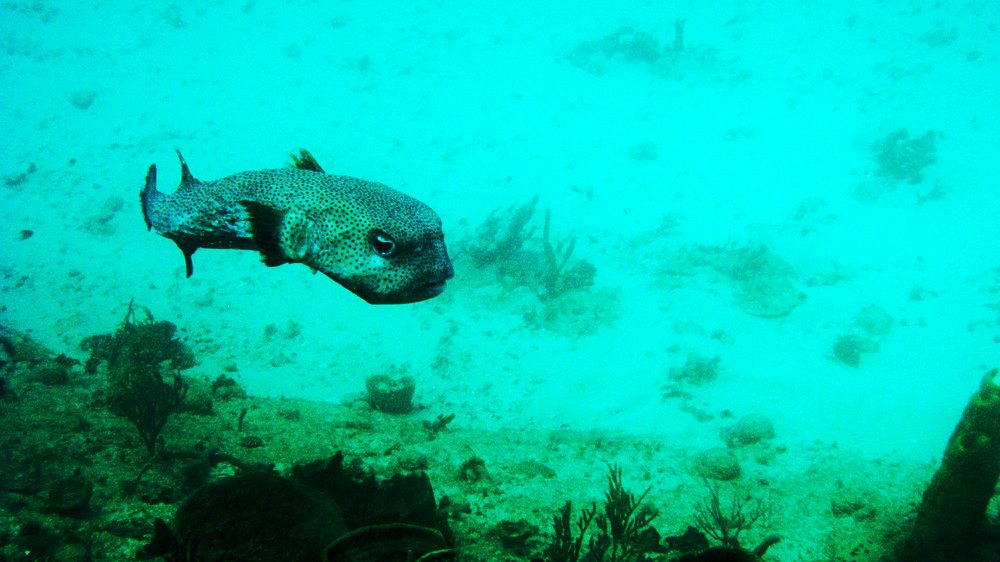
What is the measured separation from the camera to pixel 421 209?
9.76ft

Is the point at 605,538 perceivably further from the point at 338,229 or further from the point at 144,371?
the point at 144,371

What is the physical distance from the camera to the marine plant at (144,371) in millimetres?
4949

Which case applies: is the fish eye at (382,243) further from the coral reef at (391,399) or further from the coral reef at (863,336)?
the coral reef at (863,336)

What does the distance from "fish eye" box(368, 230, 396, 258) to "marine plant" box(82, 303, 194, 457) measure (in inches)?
154

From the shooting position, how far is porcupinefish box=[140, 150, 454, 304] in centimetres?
268

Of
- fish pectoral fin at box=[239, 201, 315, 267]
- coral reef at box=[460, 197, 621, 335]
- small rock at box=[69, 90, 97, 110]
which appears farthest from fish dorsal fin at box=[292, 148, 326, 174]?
small rock at box=[69, 90, 97, 110]

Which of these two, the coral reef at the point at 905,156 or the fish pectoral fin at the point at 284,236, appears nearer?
the fish pectoral fin at the point at 284,236

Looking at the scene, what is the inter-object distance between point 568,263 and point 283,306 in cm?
798

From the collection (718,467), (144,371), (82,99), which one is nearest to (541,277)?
(718,467)

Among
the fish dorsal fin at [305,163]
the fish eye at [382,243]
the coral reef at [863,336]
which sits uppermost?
the coral reef at [863,336]

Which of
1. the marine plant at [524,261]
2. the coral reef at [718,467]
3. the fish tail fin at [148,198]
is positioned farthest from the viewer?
the marine plant at [524,261]

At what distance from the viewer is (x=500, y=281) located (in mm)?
12867

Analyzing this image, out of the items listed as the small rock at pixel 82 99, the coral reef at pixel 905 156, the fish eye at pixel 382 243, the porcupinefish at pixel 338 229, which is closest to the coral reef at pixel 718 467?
the porcupinefish at pixel 338 229

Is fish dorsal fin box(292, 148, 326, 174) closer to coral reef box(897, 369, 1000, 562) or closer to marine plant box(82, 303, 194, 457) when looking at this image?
marine plant box(82, 303, 194, 457)
